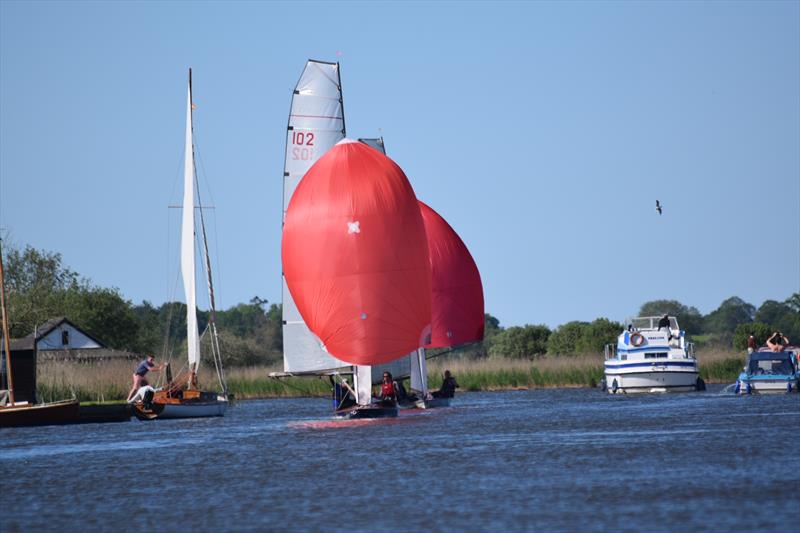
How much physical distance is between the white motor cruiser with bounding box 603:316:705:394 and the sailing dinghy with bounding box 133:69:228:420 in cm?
1681

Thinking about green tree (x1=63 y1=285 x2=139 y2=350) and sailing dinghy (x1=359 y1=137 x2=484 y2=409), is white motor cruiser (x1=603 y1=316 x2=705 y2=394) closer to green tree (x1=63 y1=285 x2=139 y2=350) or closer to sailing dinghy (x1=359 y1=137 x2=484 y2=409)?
sailing dinghy (x1=359 y1=137 x2=484 y2=409)

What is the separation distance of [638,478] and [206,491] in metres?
7.89

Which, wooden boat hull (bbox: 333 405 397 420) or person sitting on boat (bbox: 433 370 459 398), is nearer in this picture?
wooden boat hull (bbox: 333 405 397 420)

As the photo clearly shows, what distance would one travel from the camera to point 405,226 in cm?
4409

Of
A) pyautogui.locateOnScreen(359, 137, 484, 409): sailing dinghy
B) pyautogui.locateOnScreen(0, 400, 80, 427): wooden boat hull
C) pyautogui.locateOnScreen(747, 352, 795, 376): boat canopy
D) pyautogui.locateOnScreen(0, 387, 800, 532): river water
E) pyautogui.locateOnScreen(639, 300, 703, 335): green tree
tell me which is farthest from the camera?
pyautogui.locateOnScreen(639, 300, 703, 335): green tree

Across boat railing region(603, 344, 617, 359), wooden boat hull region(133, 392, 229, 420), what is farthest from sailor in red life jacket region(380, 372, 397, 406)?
boat railing region(603, 344, 617, 359)

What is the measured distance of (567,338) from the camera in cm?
10188

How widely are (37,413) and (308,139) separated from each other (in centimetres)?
1310

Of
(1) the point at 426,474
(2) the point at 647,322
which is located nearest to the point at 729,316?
(2) the point at 647,322

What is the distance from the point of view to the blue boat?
190 ft

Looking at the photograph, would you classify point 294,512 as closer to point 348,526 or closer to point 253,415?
point 348,526

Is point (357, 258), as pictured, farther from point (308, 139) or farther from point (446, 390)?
point (446, 390)

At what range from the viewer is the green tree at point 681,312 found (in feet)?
564

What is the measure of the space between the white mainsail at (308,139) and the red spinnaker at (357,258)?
4.99m
